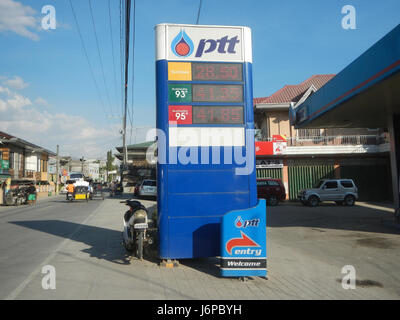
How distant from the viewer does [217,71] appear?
7.20m

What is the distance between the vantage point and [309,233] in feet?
37.9

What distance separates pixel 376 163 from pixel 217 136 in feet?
82.9

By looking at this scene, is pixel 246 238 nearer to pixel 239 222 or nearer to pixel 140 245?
→ pixel 239 222

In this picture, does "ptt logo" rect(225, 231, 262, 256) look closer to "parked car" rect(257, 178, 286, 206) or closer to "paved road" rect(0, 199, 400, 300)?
"paved road" rect(0, 199, 400, 300)

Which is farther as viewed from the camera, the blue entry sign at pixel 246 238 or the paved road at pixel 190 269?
the blue entry sign at pixel 246 238

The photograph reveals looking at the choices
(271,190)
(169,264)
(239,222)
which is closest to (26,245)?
(169,264)

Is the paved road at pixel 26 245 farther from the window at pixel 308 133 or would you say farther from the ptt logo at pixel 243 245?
the window at pixel 308 133

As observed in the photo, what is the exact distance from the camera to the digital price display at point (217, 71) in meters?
7.16

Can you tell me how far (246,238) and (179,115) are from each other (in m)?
2.90

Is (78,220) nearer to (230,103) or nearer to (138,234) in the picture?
(138,234)

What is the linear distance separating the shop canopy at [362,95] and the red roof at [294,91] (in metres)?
13.1

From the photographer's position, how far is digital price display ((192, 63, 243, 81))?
7156mm

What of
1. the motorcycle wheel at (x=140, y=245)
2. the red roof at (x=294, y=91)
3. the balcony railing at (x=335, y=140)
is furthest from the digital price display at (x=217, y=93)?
the red roof at (x=294, y=91)
